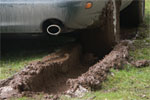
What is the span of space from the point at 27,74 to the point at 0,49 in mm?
1891

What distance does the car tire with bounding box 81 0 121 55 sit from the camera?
5.02 m

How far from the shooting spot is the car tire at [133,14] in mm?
7145

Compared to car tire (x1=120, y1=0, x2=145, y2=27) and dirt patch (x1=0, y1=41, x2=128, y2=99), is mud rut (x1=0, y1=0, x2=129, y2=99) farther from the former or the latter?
car tire (x1=120, y1=0, x2=145, y2=27)

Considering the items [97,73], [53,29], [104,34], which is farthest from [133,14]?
[97,73]

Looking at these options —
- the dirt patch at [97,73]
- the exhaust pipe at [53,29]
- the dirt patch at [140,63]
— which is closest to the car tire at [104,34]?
the dirt patch at [97,73]

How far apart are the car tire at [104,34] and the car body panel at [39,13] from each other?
38 cm

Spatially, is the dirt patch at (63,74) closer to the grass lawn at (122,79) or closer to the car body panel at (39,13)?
the grass lawn at (122,79)

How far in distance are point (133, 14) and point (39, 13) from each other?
3.36m

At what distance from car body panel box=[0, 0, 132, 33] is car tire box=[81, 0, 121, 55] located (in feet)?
1.23

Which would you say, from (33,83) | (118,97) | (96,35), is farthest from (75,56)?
(118,97)

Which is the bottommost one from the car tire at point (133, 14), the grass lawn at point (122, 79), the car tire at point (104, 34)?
→ the grass lawn at point (122, 79)

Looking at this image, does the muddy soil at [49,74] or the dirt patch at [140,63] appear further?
the dirt patch at [140,63]

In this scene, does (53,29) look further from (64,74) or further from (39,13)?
(64,74)

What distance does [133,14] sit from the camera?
7.26 m
